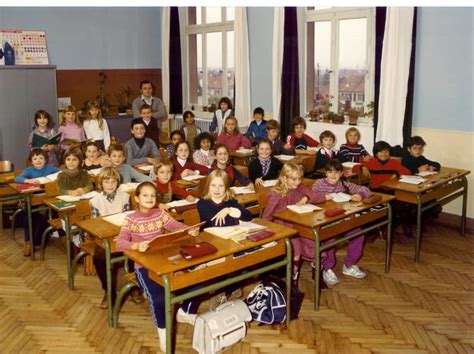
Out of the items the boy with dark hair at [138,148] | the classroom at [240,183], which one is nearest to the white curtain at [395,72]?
the classroom at [240,183]

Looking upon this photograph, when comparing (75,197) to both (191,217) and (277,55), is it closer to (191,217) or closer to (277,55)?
(191,217)

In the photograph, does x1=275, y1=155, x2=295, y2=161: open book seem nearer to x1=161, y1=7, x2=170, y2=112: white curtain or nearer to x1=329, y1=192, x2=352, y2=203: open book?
x1=329, y1=192, x2=352, y2=203: open book

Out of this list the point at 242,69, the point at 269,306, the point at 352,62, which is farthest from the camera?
the point at 242,69

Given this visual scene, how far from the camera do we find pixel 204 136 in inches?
267

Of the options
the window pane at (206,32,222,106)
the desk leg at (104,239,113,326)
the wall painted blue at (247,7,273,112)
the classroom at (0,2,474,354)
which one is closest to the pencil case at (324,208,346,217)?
the classroom at (0,2,474,354)

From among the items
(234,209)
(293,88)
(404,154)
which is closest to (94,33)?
(293,88)

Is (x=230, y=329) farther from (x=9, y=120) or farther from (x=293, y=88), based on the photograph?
(x=9, y=120)

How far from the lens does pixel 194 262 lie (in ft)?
10.6

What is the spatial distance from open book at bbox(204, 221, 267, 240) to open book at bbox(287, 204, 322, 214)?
56 centimetres

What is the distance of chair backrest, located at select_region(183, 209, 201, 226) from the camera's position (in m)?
4.12

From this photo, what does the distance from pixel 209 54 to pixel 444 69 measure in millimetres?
5191

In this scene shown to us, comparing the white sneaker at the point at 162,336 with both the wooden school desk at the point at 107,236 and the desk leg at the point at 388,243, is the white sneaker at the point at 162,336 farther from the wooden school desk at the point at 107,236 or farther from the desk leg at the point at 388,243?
the desk leg at the point at 388,243

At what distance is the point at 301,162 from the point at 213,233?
3.31 m

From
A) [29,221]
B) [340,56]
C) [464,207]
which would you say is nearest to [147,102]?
[340,56]
